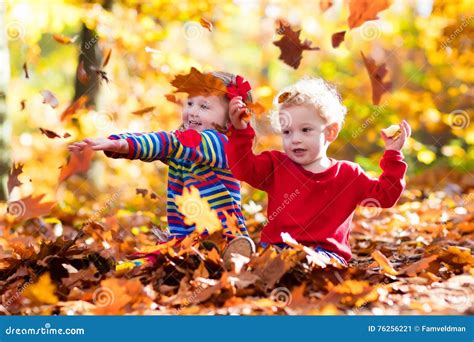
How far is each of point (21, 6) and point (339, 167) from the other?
3.11 meters

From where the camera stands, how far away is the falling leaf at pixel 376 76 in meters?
2.92

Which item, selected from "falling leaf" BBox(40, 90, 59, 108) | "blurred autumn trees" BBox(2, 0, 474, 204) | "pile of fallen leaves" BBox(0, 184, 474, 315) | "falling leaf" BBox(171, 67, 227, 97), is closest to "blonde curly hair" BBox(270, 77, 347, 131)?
"falling leaf" BBox(171, 67, 227, 97)

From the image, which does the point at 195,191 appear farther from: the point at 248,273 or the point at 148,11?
the point at 148,11

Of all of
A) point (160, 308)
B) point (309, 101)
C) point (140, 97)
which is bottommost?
point (160, 308)

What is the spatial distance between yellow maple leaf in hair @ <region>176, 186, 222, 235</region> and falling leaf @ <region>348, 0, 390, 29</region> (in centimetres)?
104

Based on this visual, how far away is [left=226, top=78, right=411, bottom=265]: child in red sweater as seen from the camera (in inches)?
107

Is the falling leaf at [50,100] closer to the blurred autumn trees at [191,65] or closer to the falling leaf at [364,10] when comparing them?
the blurred autumn trees at [191,65]

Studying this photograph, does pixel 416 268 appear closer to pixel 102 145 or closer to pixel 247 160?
pixel 247 160

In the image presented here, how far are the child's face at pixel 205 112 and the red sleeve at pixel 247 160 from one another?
285mm

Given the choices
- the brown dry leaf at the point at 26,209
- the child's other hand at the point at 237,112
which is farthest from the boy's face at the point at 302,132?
the brown dry leaf at the point at 26,209

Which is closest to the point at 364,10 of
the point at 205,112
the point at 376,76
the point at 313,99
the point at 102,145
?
the point at 376,76

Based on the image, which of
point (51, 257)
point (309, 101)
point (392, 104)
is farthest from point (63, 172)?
point (392, 104)

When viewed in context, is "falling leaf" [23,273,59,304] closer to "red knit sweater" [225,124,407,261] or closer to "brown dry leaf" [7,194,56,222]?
"red knit sweater" [225,124,407,261]

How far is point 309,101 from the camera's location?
2.74 m
